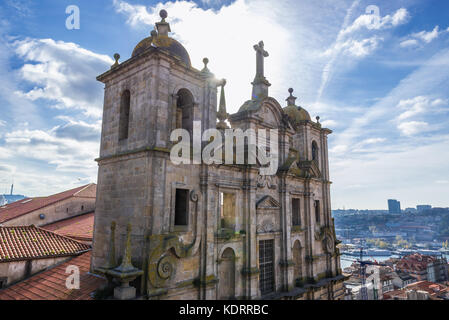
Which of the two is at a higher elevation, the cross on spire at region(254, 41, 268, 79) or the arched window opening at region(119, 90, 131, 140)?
the cross on spire at region(254, 41, 268, 79)

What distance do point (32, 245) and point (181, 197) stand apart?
9.13 metres

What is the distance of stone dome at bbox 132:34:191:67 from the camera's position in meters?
13.9

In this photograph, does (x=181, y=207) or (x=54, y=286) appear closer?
(x=54, y=286)

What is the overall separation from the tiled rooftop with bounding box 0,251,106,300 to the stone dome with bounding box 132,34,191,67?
35.4 ft

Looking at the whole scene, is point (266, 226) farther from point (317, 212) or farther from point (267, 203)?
point (317, 212)

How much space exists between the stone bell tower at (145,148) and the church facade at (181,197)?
0.04 meters

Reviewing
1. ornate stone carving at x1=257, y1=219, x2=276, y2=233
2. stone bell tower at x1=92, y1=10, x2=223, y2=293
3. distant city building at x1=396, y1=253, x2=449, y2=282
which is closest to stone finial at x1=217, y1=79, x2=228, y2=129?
stone bell tower at x1=92, y1=10, x2=223, y2=293

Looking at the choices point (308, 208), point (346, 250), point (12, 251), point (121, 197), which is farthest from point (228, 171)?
point (346, 250)

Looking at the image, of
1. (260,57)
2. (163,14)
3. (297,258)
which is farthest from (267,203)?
(163,14)

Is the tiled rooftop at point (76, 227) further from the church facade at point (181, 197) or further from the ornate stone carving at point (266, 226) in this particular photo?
the ornate stone carving at point (266, 226)

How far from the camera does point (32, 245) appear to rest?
15.6 meters

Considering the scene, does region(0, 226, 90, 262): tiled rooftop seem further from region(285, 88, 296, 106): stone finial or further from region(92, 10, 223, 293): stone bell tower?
region(285, 88, 296, 106): stone finial

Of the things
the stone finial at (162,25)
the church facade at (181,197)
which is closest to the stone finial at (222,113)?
the church facade at (181,197)

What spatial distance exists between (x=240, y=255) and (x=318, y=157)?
13.2 metres
